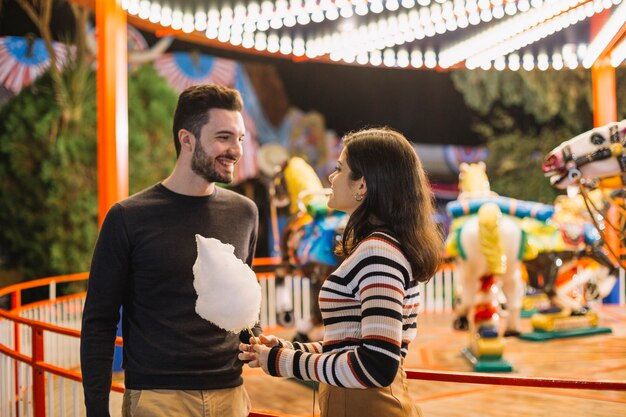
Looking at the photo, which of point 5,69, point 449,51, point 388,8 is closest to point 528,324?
point 449,51

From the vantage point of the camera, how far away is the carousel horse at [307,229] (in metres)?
5.64

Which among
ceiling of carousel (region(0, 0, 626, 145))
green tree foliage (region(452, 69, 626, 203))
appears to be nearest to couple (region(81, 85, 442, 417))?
ceiling of carousel (region(0, 0, 626, 145))

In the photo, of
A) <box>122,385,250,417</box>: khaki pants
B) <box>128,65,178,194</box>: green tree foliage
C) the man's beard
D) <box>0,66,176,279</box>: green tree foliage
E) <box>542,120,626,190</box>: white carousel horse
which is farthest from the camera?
<box>128,65,178,194</box>: green tree foliage

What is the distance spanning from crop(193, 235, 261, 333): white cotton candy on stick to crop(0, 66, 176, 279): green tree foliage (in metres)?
8.25

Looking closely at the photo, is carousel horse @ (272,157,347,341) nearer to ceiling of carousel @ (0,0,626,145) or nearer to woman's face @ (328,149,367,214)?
ceiling of carousel @ (0,0,626,145)

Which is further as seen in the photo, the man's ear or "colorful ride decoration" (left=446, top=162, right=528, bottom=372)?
"colorful ride decoration" (left=446, top=162, right=528, bottom=372)

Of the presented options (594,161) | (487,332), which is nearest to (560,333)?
(487,332)

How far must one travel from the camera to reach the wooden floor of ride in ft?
14.7

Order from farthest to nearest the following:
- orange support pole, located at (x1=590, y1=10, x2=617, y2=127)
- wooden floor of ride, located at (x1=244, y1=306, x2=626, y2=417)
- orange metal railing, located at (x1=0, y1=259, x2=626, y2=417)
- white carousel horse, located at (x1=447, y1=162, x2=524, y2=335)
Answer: orange support pole, located at (x1=590, y1=10, x2=617, y2=127), white carousel horse, located at (x1=447, y1=162, x2=524, y2=335), wooden floor of ride, located at (x1=244, y1=306, x2=626, y2=417), orange metal railing, located at (x1=0, y1=259, x2=626, y2=417)

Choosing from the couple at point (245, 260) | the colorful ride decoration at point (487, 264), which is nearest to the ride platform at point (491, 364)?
the colorful ride decoration at point (487, 264)

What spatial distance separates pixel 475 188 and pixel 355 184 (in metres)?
5.29

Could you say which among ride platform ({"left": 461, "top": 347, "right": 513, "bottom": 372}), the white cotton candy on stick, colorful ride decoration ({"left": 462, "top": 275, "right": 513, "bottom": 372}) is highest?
the white cotton candy on stick

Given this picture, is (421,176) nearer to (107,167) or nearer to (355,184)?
(355,184)

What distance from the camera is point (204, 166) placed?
1990 millimetres
